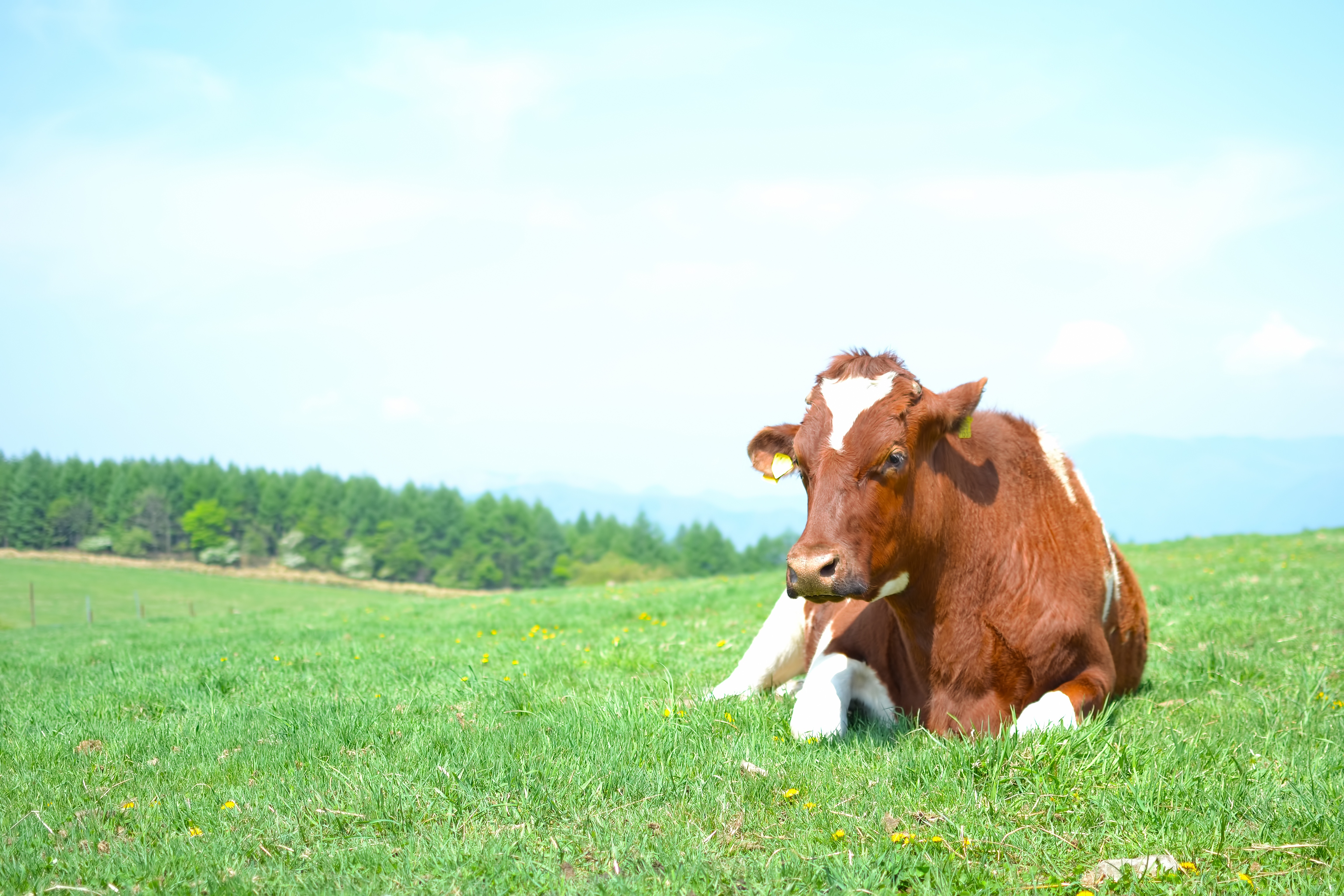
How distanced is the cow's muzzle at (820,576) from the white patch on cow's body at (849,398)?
2.32 feet

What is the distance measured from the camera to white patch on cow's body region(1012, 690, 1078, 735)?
4.92m

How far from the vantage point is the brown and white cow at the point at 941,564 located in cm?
490

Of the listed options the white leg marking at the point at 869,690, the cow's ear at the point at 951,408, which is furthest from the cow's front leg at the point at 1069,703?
the cow's ear at the point at 951,408

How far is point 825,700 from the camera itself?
218 inches

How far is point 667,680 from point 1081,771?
3533 millimetres

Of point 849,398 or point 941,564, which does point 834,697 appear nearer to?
point 941,564

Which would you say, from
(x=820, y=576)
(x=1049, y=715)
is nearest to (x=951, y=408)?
(x=820, y=576)

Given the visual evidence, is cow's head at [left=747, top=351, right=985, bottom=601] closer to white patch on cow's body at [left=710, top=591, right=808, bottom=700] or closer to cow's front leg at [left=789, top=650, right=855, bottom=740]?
cow's front leg at [left=789, top=650, right=855, bottom=740]

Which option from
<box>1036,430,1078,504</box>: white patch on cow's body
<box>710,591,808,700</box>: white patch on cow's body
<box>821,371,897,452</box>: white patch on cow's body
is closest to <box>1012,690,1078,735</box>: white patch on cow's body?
<box>1036,430,1078,504</box>: white patch on cow's body

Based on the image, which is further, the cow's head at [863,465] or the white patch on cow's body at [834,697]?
the white patch on cow's body at [834,697]

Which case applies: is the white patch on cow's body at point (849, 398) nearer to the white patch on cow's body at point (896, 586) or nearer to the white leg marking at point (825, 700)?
the white patch on cow's body at point (896, 586)

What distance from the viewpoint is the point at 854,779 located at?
4418mm

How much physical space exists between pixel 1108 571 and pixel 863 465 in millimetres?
2484

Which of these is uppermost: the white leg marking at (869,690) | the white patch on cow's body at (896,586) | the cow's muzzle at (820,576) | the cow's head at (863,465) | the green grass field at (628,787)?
the cow's head at (863,465)
